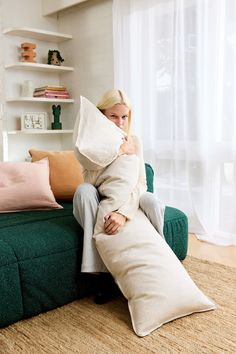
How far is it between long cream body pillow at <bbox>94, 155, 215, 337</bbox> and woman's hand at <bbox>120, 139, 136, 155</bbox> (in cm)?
15

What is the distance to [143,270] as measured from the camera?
1.88 m

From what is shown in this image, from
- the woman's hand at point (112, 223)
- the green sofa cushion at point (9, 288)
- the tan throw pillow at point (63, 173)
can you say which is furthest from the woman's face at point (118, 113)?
the green sofa cushion at point (9, 288)

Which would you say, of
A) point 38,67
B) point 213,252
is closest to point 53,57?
point 38,67

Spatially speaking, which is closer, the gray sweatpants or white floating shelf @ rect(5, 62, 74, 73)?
the gray sweatpants

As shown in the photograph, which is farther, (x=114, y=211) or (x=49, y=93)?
(x=49, y=93)

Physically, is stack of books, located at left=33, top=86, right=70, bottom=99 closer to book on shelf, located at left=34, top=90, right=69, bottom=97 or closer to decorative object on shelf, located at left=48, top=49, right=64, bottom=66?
book on shelf, located at left=34, top=90, right=69, bottom=97

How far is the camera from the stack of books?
14.0ft

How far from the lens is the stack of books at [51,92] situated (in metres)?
4.27

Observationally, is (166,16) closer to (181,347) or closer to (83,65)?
(83,65)

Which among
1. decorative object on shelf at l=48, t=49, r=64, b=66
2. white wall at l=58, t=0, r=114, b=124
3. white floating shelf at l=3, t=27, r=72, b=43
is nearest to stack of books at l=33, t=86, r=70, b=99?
white wall at l=58, t=0, r=114, b=124

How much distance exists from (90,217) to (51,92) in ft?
8.53

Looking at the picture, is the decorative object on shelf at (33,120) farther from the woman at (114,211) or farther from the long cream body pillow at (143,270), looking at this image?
the long cream body pillow at (143,270)

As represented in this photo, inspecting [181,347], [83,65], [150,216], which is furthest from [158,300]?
[83,65]

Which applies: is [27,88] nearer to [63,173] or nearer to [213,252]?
[63,173]
